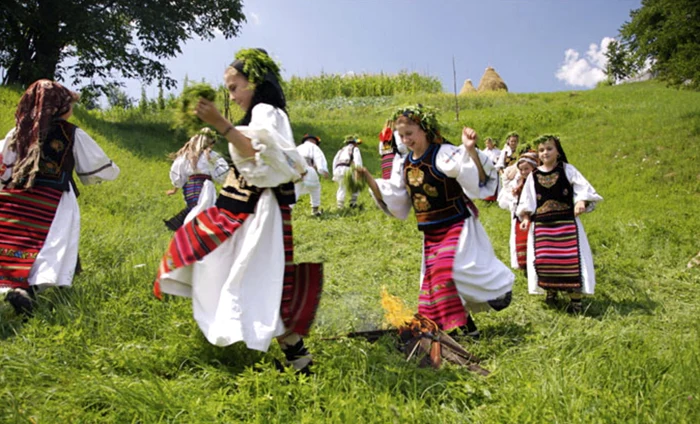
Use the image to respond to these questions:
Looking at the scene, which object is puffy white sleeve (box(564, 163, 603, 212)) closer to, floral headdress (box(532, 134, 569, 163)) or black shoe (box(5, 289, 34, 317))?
floral headdress (box(532, 134, 569, 163))

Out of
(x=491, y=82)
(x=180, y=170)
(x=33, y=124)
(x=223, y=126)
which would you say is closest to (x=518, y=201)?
(x=223, y=126)

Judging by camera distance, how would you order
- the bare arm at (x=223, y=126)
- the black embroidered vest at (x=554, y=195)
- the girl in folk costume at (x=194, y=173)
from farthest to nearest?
the girl in folk costume at (x=194, y=173) → the black embroidered vest at (x=554, y=195) → the bare arm at (x=223, y=126)

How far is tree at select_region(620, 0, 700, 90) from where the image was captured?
14578 mm

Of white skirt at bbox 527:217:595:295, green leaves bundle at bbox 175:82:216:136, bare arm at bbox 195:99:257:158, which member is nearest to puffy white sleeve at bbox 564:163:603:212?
white skirt at bbox 527:217:595:295

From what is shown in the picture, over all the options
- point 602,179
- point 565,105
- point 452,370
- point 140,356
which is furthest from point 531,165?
point 565,105

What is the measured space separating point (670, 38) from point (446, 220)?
597 inches

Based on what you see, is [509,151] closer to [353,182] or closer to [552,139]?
[552,139]

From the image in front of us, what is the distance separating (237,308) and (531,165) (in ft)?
13.5

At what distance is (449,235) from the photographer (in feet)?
12.9

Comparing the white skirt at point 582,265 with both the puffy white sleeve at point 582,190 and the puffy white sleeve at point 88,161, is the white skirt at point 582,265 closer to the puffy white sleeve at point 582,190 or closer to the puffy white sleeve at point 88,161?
the puffy white sleeve at point 582,190

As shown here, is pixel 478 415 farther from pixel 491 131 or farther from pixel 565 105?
pixel 565 105

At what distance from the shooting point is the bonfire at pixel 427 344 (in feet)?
11.0

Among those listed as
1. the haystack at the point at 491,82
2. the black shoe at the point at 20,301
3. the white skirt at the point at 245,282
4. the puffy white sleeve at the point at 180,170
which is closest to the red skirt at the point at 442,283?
the white skirt at the point at 245,282

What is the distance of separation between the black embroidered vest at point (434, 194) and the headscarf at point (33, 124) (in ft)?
9.41
